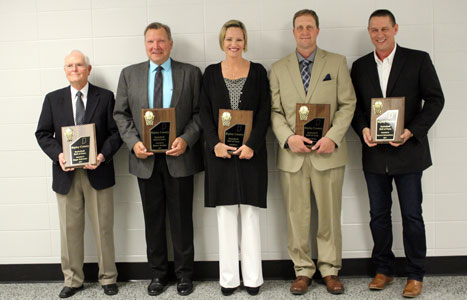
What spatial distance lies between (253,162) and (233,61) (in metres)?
0.72

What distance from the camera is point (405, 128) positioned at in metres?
2.93

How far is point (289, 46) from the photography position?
333 centimetres

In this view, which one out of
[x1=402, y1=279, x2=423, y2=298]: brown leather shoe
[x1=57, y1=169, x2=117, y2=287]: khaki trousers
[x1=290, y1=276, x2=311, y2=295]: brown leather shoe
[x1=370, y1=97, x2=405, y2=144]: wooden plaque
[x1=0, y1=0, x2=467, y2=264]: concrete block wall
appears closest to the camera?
[x1=370, y1=97, x2=405, y2=144]: wooden plaque

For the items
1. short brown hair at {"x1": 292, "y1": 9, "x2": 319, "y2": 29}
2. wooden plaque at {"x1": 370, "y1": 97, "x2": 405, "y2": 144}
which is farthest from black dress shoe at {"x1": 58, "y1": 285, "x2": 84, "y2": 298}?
short brown hair at {"x1": 292, "y1": 9, "x2": 319, "y2": 29}

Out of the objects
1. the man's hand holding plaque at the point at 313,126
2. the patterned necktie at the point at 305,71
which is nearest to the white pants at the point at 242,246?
the man's hand holding plaque at the point at 313,126

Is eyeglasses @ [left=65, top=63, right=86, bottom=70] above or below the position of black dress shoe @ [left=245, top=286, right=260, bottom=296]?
above

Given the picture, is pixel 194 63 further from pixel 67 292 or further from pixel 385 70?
pixel 67 292

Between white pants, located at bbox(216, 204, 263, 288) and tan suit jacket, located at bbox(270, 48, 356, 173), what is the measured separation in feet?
1.48

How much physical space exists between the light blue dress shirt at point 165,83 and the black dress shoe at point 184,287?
1293 mm

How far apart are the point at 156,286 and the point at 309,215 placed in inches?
49.1

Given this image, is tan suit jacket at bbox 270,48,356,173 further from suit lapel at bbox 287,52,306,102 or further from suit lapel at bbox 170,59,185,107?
suit lapel at bbox 170,59,185,107

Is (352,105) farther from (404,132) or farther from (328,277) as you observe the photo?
(328,277)

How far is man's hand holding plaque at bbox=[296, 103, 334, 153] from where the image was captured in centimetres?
293

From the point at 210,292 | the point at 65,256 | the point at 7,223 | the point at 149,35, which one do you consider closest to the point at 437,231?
the point at 210,292
